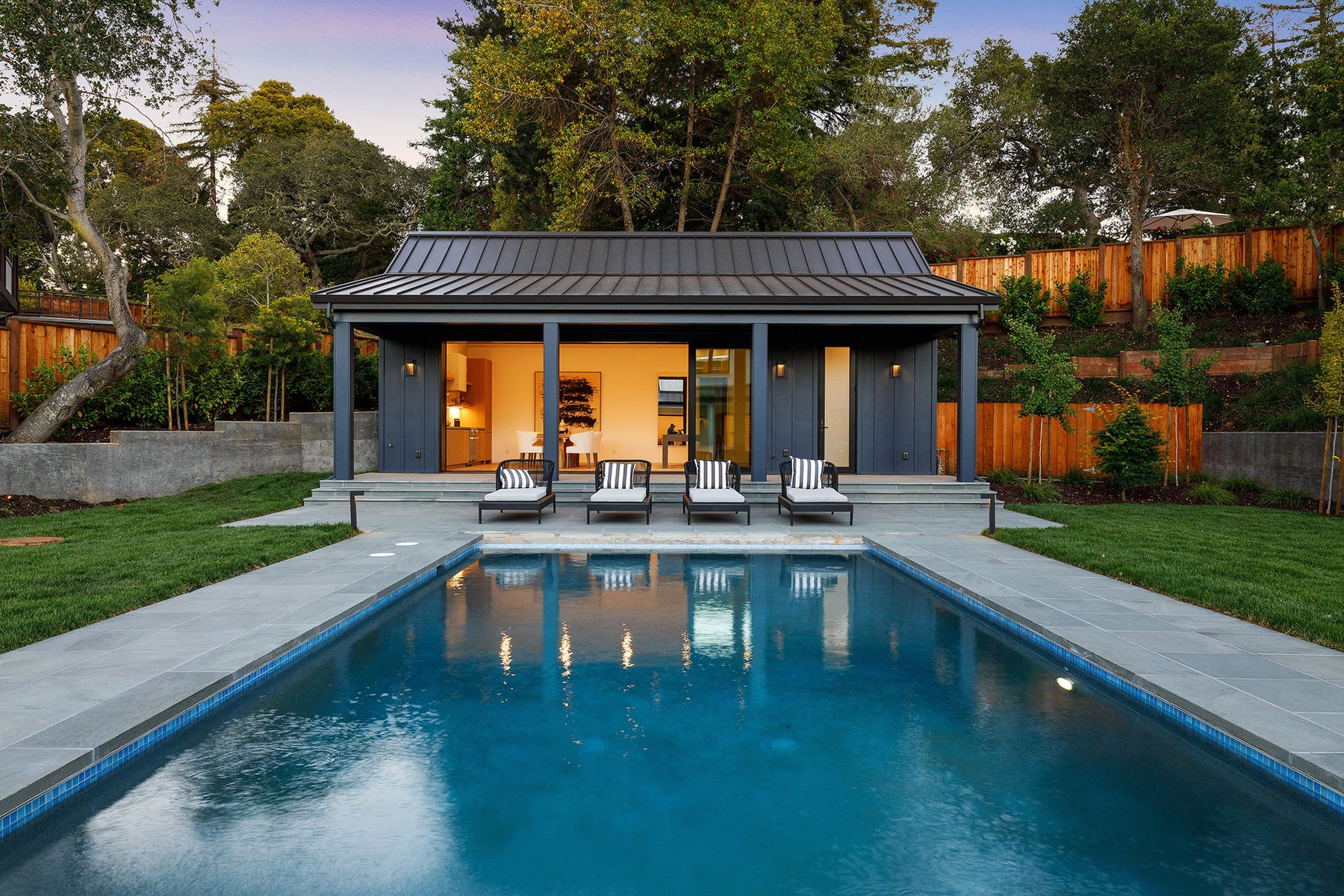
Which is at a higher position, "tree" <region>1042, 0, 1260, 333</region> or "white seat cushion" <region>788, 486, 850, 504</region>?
"tree" <region>1042, 0, 1260, 333</region>

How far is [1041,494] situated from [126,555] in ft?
37.7

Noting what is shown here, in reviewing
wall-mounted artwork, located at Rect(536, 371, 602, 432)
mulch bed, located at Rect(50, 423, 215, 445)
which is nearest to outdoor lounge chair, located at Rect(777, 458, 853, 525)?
wall-mounted artwork, located at Rect(536, 371, 602, 432)

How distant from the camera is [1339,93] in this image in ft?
39.4

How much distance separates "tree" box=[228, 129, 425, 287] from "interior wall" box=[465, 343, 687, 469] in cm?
1157

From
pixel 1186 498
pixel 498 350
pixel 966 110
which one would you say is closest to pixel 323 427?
pixel 498 350

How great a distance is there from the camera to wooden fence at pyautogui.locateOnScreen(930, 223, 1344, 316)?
14.6 metres

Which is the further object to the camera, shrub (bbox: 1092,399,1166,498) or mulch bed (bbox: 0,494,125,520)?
shrub (bbox: 1092,399,1166,498)

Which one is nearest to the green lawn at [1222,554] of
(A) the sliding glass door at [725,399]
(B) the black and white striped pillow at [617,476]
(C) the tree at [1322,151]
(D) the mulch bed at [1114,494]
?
Answer: (D) the mulch bed at [1114,494]

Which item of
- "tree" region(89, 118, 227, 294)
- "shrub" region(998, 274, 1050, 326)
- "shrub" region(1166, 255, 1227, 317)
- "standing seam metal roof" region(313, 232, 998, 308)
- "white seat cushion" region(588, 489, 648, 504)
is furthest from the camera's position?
"tree" region(89, 118, 227, 294)

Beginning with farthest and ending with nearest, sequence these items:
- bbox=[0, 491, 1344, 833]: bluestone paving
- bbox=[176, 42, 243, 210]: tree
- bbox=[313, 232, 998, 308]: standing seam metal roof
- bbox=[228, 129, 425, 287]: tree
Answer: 1. bbox=[176, 42, 243, 210]: tree
2. bbox=[228, 129, 425, 287]: tree
3. bbox=[313, 232, 998, 308]: standing seam metal roof
4. bbox=[0, 491, 1344, 833]: bluestone paving

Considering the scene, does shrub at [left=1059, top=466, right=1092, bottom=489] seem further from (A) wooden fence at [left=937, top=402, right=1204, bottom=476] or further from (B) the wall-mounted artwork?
(B) the wall-mounted artwork

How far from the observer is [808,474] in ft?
32.1

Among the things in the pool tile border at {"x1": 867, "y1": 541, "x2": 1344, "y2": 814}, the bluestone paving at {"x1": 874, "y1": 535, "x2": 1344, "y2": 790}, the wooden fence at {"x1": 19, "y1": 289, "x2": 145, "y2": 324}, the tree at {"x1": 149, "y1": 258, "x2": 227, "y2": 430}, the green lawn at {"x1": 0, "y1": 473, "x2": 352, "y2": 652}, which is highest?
the wooden fence at {"x1": 19, "y1": 289, "x2": 145, "y2": 324}

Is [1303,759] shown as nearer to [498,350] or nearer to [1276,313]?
[498,350]
